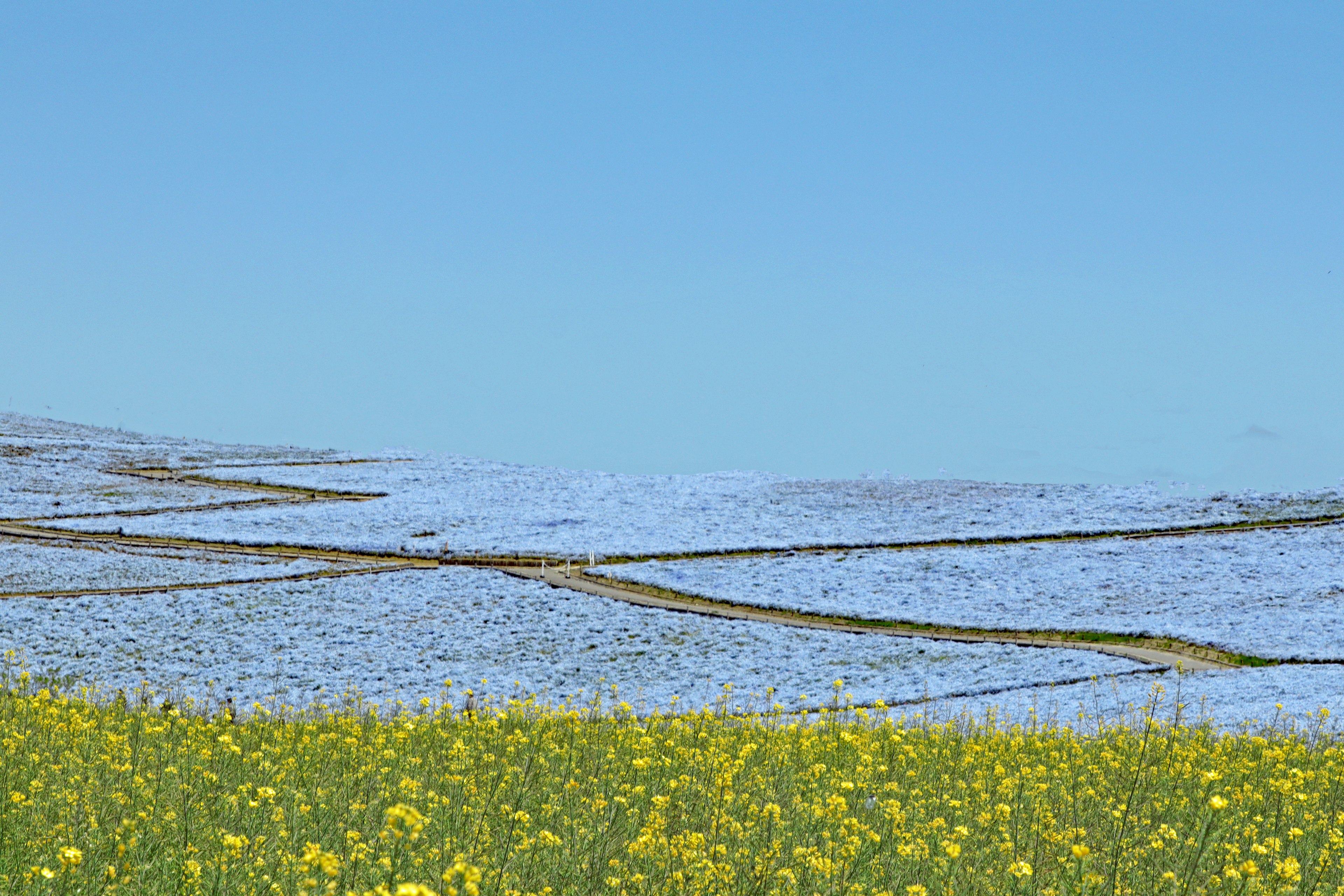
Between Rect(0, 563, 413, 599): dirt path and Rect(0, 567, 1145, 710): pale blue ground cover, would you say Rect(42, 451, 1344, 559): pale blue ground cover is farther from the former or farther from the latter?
Rect(0, 567, 1145, 710): pale blue ground cover

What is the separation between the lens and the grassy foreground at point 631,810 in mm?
7762

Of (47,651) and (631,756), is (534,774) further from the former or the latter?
(47,651)

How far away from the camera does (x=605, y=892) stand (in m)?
7.53

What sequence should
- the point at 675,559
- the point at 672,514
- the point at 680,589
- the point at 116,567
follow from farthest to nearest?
the point at 672,514 < the point at 675,559 < the point at 116,567 < the point at 680,589

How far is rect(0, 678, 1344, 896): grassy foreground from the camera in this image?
776 centimetres

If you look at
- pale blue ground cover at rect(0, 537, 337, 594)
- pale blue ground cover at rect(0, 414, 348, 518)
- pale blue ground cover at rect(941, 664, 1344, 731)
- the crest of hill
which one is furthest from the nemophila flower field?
pale blue ground cover at rect(941, 664, 1344, 731)

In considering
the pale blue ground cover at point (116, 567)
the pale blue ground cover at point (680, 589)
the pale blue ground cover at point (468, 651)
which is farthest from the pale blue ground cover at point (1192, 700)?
the pale blue ground cover at point (116, 567)

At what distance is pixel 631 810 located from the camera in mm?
10133

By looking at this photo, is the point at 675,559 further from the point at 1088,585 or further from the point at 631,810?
the point at 631,810

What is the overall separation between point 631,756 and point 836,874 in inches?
198

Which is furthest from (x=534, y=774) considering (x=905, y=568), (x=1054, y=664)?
(x=905, y=568)

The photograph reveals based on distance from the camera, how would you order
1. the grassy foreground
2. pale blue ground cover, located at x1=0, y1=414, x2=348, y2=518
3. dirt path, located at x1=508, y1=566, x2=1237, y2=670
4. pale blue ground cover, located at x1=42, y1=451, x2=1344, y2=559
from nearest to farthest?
the grassy foreground < dirt path, located at x1=508, y1=566, x2=1237, y2=670 < pale blue ground cover, located at x1=42, y1=451, x2=1344, y2=559 < pale blue ground cover, located at x1=0, y1=414, x2=348, y2=518

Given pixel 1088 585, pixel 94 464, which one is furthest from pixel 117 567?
pixel 1088 585

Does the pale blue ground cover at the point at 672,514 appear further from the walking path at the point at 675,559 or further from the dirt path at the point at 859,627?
the dirt path at the point at 859,627
